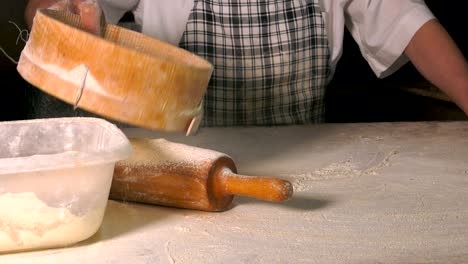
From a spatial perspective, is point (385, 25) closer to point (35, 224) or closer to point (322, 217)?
point (322, 217)

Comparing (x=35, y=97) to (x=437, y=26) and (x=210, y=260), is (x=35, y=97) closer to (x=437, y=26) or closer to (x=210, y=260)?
(x=437, y=26)

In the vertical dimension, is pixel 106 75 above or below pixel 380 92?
above

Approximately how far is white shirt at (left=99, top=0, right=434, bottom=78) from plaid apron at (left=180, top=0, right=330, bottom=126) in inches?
1.4

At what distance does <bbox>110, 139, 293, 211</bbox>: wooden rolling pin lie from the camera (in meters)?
1.13

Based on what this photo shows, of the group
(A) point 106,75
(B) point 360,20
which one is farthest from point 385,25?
(A) point 106,75

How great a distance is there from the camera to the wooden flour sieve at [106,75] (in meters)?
1.02

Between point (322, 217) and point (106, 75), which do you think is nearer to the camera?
point (106, 75)

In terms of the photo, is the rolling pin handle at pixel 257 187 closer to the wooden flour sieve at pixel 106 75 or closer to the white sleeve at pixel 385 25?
the wooden flour sieve at pixel 106 75

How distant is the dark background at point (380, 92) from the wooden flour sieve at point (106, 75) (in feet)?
4.49

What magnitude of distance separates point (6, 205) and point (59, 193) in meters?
0.07

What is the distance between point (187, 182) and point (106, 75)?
0.22 m

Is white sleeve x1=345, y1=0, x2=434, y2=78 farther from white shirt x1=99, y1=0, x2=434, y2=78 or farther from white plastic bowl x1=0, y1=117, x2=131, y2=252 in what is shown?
white plastic bowl x1=0, y1=117, x2=131, y2=252

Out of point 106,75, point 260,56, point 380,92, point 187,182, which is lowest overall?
point 380,92

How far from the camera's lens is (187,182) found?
45.3 inches
